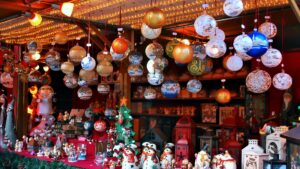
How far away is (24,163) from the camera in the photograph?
477cm

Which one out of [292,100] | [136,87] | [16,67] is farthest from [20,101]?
[292,100]

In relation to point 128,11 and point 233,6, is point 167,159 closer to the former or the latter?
point 233,6

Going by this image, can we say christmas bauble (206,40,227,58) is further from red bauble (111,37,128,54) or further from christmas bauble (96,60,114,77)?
christmas bauble (96,60,114,77)

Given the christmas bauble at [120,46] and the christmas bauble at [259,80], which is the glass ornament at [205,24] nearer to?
the christmas bauble at [259,80]

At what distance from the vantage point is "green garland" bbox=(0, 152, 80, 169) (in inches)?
166

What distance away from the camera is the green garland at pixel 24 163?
4207mm

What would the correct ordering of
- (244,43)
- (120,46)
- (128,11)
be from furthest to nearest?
(128,11) → (120,46) → (244,43)

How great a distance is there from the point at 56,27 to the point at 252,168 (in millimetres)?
4547

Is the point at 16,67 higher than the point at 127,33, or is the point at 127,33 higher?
the point at 127,33

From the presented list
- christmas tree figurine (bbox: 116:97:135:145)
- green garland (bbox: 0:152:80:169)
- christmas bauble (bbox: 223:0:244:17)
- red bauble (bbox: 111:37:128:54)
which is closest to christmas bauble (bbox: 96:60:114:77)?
red bauble (bbox: 111:37:128:54)

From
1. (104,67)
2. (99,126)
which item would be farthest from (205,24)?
(99,126)

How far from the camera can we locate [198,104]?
733 cm

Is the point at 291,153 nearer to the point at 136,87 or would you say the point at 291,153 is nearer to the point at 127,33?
the point at 127,33

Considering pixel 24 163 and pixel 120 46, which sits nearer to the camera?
pixel 120 46
